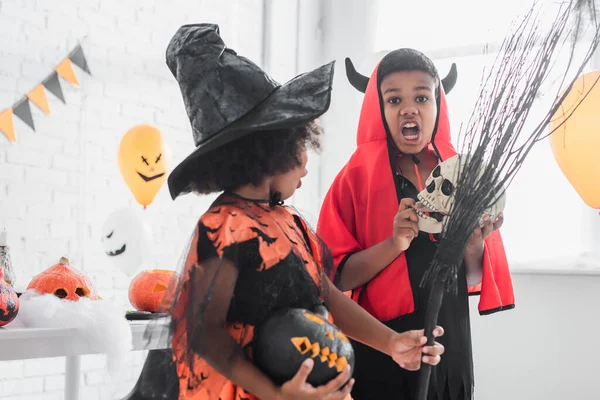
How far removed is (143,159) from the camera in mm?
2848

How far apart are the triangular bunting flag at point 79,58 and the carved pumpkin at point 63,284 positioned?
1.24m

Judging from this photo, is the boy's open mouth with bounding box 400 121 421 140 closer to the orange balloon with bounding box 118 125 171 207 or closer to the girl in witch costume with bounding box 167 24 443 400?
the girl in witch costume with bounding box 167 24 443 400

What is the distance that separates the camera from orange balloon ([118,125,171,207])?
112 inches

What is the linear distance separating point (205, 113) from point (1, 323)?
37.5 inches

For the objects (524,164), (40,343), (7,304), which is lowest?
(40,343)

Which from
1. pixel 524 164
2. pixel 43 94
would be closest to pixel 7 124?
pixel 43 94

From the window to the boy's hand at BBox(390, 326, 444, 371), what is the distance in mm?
2081

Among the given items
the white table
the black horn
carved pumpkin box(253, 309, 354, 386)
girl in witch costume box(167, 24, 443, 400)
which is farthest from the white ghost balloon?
carved pumpkin box(253, 309, 354, 386)

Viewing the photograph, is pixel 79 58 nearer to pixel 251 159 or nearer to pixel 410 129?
pixel 410 129

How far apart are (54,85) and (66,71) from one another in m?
0.09

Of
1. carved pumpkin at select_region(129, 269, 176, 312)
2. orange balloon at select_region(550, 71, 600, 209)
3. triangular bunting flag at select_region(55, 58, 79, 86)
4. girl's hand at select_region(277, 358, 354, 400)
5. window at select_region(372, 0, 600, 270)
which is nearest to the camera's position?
girl's hand at select_region(277, 358, 354, 400)

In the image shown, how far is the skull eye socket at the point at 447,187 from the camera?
136 cm

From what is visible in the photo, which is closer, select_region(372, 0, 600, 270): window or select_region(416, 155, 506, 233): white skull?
select_region(416, 155, 506, 233): white skull

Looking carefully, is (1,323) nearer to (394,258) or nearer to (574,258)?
(394,258)
